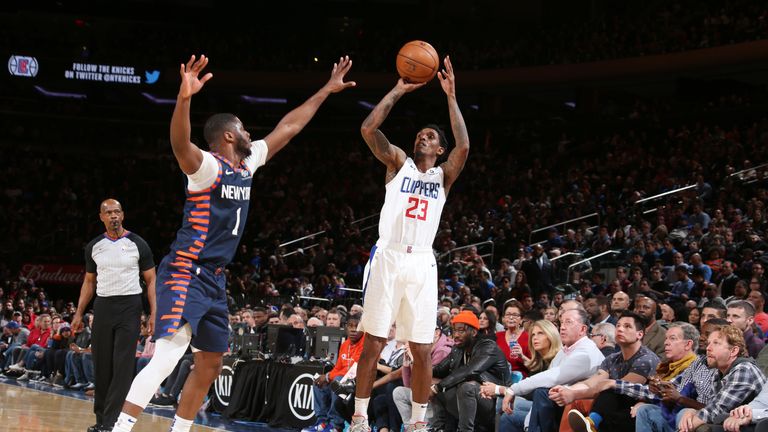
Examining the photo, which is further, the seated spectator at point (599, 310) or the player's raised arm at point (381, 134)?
the seated spectator at point (599, 310)

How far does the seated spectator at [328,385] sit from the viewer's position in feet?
30.9

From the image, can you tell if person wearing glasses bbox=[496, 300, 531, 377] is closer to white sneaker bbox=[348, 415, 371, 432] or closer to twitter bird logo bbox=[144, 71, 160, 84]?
white sneaker bbox=[348, 415, 371, 432]

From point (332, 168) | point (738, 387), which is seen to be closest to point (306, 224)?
point (332, 168)

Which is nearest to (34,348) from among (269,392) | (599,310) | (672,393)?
(269,392)

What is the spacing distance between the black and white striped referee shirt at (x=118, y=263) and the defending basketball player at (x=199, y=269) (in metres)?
2.27

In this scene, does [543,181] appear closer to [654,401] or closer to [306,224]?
[306,224]

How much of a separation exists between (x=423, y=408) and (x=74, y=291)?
2083cm

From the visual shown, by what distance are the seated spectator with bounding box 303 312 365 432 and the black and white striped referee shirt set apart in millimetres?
2555

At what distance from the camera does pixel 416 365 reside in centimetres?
643

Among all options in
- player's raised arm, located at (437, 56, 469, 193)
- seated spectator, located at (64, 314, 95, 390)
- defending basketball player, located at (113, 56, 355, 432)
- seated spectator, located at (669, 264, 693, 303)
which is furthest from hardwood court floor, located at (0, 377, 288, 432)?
seated spectator, located at (669, 264, 693, 303)

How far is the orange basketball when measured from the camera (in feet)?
21.4

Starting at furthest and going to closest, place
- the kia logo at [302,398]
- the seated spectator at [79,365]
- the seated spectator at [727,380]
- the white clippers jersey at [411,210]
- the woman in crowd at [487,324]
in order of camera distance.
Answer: the seated spectator at [79,365]
the kia logo at [302,398]
the woman in crowd at [487,324]
the white clippers jersey at [411,210]
the seated spectator at [727,380]

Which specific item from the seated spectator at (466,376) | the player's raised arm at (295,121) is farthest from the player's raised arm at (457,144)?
the seated spectator at (466,376)

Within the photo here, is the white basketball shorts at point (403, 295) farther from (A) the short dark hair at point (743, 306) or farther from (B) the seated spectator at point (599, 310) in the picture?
(B) the seated spectator at point (599, 310)
